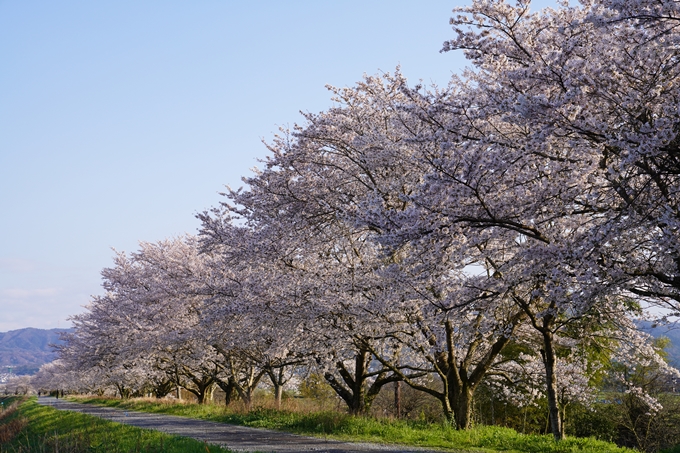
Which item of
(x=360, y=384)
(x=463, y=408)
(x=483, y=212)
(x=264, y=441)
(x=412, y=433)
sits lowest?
(x=264, y=441)

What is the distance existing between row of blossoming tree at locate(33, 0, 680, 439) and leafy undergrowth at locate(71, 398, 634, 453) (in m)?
0.81

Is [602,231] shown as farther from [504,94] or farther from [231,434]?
[231,434]

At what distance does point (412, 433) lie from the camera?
13.2m

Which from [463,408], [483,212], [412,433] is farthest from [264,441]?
[483,212]

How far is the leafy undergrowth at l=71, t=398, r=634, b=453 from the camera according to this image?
1176 cm

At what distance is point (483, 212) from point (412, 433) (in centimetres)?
702

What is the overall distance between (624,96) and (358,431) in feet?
34.2

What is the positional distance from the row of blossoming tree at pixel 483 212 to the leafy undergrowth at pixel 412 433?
2.66ft

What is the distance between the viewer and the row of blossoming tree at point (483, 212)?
737 cm

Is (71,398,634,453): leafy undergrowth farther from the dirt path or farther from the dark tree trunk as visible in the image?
the dark tree trunk

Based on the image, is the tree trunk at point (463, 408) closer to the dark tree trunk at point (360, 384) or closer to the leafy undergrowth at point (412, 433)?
the leafy undergrowth at point (412, 433)

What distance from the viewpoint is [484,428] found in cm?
1393

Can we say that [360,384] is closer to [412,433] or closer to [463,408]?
[463,408]

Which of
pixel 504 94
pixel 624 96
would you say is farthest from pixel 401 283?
pixel 624 96
